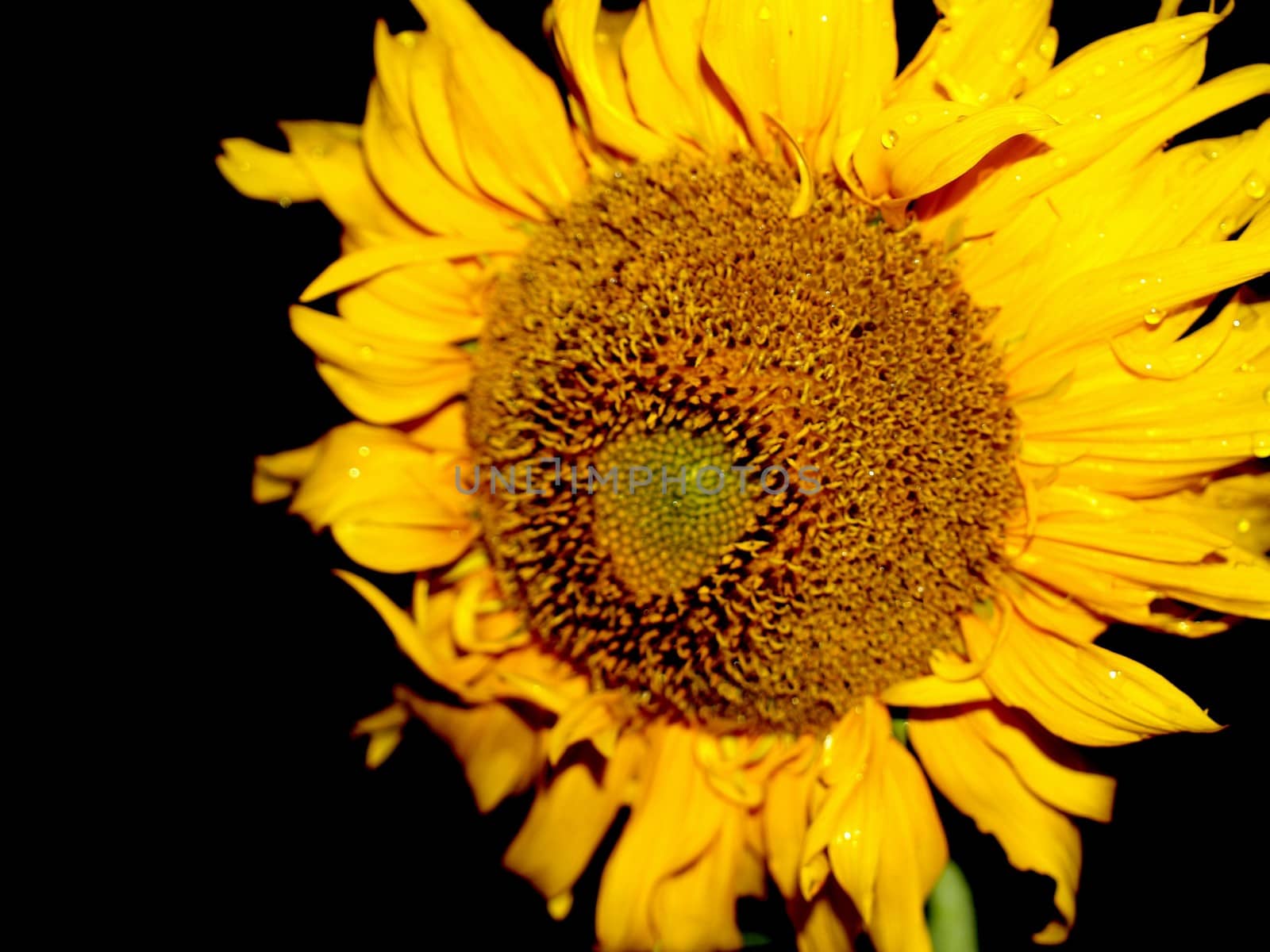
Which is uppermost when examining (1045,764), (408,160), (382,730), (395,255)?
(408,160)

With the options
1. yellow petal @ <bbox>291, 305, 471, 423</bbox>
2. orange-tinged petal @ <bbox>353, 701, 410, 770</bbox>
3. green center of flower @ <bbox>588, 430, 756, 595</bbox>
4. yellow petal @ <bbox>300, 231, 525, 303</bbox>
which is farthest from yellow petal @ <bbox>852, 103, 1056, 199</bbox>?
orange-tinged petal @ <bbox>353, 701, 410, 770</bbox>

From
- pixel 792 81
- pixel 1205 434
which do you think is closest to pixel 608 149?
pixel 792 81

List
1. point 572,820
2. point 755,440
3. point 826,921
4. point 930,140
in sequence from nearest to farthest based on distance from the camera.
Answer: point 930,140 < point 755,440 < point 826,921 < point 572,820

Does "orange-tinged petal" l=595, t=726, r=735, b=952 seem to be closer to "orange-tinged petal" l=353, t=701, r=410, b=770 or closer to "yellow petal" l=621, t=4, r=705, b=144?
"orange-tinged petal" l=353, t=701, r=410, b=770

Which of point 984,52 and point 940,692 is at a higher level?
point 984,52

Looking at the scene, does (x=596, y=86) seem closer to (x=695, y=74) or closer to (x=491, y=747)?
(x=695, y=74)

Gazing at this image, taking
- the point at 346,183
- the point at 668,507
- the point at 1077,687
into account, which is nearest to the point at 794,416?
the point at 668,507

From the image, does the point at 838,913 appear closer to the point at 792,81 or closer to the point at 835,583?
the point at 835,583

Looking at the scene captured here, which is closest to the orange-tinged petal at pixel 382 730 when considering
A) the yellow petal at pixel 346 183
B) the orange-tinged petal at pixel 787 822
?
the orange-tinged petal at pixel 787 822
